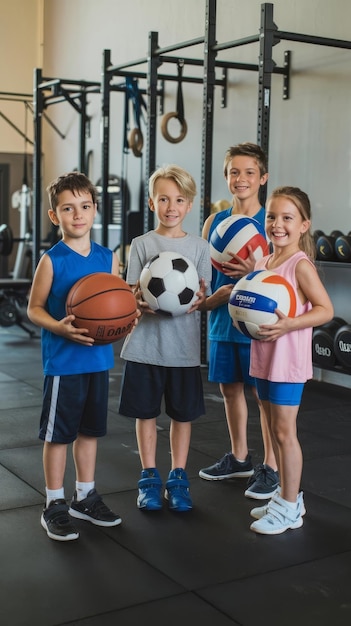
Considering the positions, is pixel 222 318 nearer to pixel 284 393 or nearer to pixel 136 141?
pixel 284 393

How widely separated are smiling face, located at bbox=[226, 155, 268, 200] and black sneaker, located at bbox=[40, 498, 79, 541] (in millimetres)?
1301

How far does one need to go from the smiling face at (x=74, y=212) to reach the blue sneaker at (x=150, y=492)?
2.95 ft

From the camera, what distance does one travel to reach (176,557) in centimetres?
238

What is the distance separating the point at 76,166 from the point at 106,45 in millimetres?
1534

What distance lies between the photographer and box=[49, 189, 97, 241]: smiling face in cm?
250

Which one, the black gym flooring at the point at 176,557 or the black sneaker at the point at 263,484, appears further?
the black sneaker at the point at 263,484

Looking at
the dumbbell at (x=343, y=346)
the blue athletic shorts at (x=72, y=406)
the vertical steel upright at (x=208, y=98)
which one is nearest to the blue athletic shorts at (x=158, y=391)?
the blue athletic shorts at (x=72, y=406)

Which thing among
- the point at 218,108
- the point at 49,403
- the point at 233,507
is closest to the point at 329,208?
the point at 218,108

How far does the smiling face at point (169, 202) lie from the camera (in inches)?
105

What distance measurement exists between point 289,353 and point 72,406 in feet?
2.36

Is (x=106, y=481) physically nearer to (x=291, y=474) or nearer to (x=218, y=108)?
(x=291, y=474)

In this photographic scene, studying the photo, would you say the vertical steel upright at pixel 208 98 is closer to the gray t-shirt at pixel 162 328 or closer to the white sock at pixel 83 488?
the gray t-shirt at pixel 162 328

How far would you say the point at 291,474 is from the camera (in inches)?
102

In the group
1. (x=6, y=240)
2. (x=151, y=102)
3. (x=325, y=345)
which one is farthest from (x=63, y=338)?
(x=6, y=240)
